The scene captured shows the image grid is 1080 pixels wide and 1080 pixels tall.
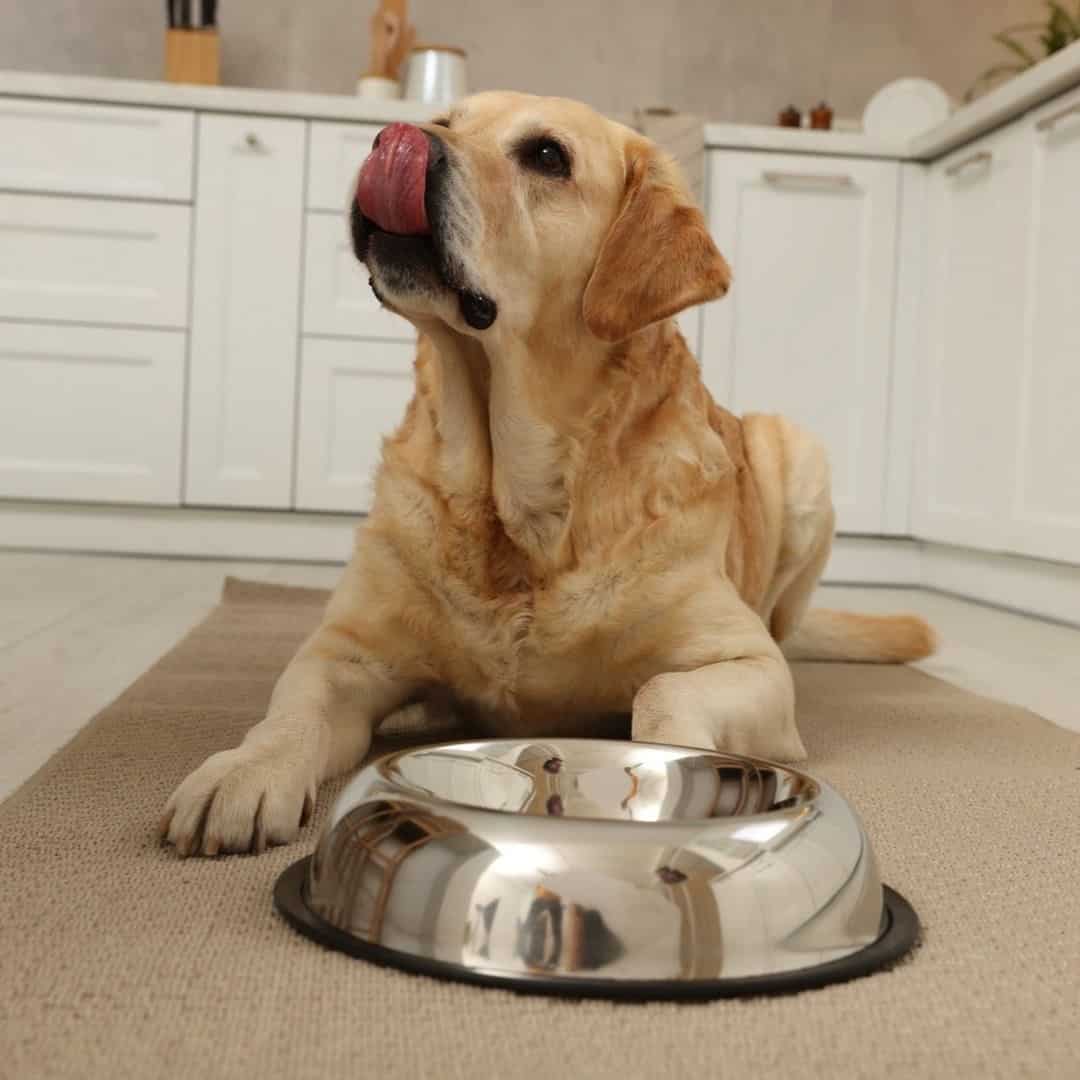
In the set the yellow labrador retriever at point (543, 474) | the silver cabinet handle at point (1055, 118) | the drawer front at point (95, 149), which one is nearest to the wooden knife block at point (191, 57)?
the drawer front at point (95, 149)

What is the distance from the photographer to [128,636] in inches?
97.0

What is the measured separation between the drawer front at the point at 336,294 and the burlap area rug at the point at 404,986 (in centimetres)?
286

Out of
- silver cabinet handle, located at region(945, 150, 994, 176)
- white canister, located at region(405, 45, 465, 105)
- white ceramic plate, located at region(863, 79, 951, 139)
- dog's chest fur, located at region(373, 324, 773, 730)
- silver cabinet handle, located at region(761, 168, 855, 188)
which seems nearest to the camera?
dog's chest fur, located at region(373, 324, 773, 730)

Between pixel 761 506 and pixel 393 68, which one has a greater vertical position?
pixel 393 68

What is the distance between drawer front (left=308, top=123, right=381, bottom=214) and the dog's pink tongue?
9.22ft

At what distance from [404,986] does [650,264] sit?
3.03ft

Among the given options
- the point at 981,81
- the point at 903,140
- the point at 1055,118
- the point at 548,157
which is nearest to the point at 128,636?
the point at 548,157

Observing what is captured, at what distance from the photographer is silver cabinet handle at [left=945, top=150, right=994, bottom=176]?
148 inches

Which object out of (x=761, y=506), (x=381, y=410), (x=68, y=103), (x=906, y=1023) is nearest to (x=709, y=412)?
(x=761, y=506)

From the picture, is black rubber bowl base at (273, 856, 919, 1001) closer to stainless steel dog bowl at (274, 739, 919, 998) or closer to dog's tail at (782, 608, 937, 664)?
stainless steel dog bowl at (274, 739, 919, 998)

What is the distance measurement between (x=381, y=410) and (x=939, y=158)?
1.84 metres

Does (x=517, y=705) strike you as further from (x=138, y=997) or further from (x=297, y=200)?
(x=297, y=200)

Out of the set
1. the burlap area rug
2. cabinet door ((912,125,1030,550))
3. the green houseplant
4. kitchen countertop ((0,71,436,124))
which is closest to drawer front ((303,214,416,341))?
kitchen countertop ((0,71,436,124))

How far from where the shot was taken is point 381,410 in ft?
13.8
